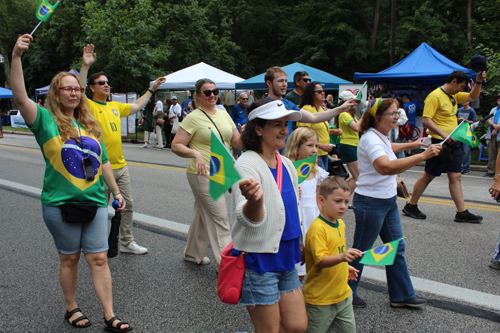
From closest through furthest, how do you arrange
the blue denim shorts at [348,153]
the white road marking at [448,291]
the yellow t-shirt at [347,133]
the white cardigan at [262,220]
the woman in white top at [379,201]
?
the white cardigan at [262,220]
the woman in white top at [379,201]
the white road marking at [448,291]
the yellow t-shirt at [347,133]
the blue denim shorts at [348,153]

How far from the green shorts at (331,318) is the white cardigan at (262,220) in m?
0.57

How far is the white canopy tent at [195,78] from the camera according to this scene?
60.0ft

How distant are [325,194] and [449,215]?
15.2 feet

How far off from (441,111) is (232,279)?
202 inches

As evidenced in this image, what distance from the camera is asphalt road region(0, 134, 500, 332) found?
3406 mm

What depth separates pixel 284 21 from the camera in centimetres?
3441

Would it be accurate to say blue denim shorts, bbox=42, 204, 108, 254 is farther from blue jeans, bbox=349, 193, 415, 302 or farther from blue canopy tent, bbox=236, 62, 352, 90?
blue canopy tent, bbox=236, 62, 352, 90

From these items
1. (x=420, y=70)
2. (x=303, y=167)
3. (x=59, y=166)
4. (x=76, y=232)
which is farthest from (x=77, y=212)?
(x=420, y=70)

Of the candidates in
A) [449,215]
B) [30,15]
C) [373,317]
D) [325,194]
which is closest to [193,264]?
[373,317]

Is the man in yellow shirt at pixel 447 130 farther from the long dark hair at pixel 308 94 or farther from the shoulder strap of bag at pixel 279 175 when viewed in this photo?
the shoulder strap of bag at pixel 279 175

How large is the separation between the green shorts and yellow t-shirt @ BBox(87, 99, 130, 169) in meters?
2.82

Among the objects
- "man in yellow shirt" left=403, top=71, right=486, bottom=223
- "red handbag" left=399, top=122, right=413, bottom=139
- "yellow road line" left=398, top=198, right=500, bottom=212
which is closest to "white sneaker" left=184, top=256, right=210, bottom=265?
"man in yellow shirt" left=403, top=71, right=486, bottom=223

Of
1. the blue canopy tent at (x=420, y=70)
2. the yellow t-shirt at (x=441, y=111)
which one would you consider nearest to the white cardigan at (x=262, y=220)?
the yellow t-shirt at (x=441, y=111)

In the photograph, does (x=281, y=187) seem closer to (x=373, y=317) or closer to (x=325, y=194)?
(x=325, y=194)
